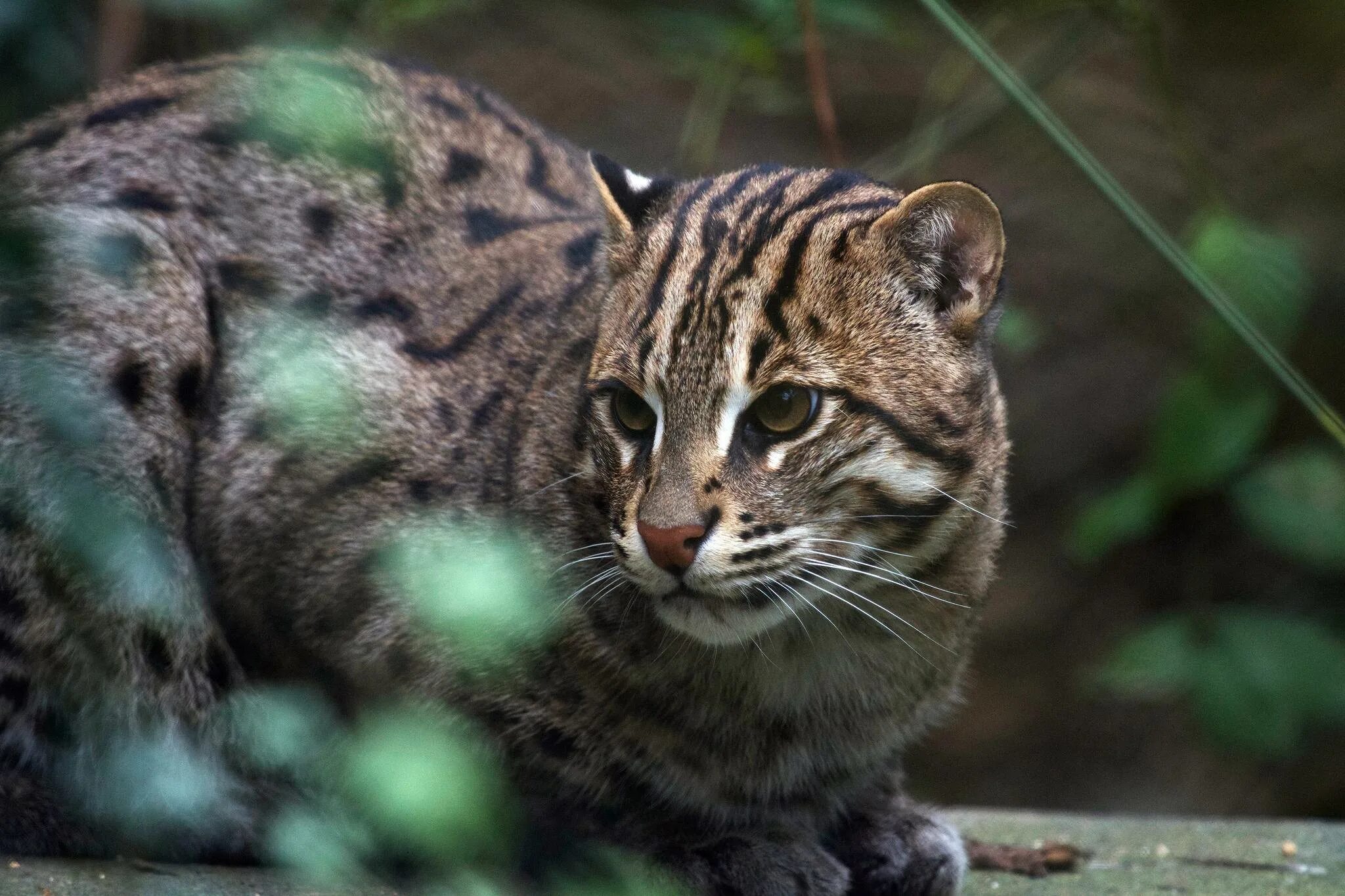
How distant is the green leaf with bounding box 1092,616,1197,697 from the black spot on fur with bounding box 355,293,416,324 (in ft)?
12.9

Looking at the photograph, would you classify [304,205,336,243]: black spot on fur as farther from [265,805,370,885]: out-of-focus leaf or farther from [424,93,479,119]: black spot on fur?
[265,805,370,885]: out-of-focus leaf

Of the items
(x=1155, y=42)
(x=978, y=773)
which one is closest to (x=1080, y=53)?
(x=1155, y=42)

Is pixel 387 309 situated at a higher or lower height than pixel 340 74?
lower

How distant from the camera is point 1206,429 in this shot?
303 inches

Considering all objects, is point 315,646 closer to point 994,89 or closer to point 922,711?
point 922,711

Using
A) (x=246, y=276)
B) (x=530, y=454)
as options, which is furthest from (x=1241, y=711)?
(x=246, y=276)

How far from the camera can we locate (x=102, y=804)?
174 inches

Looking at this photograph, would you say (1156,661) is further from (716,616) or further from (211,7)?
(211,7)

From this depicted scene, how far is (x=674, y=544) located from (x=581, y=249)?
5.74ft

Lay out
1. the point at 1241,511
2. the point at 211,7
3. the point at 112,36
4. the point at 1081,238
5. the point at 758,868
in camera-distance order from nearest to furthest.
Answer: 1. the point at 211,7
2. the point at 758,868
3. the point at 112,36
4. the point at 1241,511
5. the point at 1081,238

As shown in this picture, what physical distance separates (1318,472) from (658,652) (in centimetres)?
480

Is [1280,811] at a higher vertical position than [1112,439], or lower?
lower

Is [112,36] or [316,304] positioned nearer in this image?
[316,304]

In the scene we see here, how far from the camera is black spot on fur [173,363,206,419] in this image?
4945 millimetres
